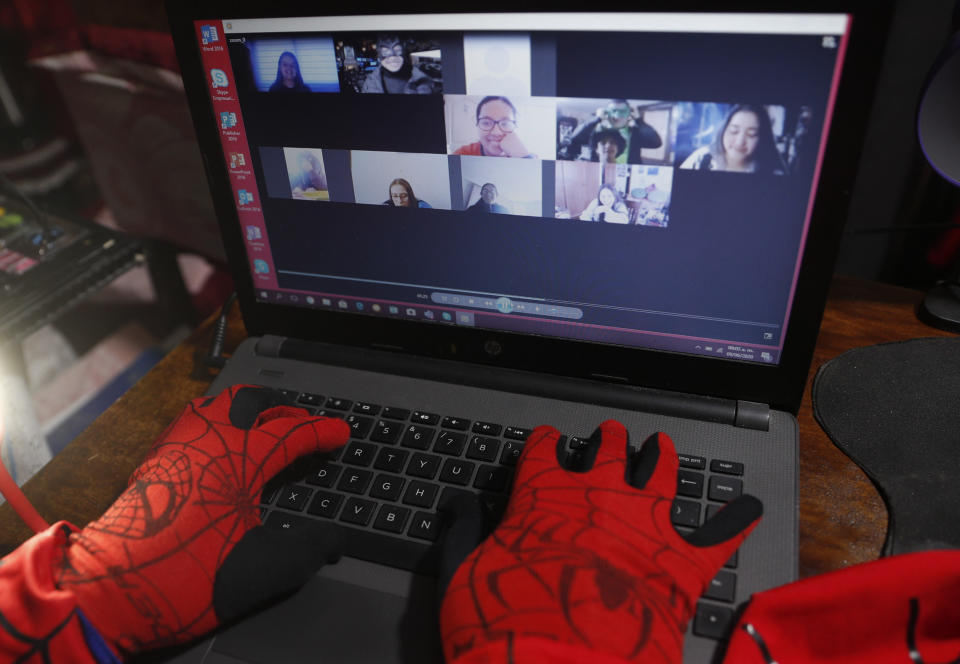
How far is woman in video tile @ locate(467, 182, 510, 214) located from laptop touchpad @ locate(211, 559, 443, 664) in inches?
11.6

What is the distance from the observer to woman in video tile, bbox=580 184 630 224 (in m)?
0.50

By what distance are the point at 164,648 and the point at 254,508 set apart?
4.4 inches

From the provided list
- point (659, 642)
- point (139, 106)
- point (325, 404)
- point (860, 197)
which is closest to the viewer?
point (659, 642)

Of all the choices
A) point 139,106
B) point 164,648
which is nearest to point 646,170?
point 164,648

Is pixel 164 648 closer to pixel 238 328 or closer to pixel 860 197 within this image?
pixel 238 328


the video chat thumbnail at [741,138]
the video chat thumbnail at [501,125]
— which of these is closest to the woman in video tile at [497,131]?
the video chat thumbnail at [501,125]

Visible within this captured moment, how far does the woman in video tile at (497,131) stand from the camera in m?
0.49

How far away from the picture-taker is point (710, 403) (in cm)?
57

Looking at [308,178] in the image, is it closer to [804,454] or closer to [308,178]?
[308,178]

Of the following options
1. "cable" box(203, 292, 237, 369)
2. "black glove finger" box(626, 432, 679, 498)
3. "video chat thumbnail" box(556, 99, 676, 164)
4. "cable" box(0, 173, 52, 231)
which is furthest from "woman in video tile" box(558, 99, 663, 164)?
"cable" box(0, 173, 52, 231)

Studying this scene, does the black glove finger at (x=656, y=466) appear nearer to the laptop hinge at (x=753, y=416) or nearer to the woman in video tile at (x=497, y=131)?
the laptop hinge at (x=753, y=416)

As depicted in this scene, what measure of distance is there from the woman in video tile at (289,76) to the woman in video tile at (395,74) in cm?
6

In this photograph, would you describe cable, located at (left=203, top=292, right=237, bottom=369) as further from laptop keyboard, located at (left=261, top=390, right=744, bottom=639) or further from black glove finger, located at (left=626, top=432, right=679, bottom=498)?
black glove finger, located at (left=626, top=432, right=679, bottom=498)

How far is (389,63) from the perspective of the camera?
0.50 metres
